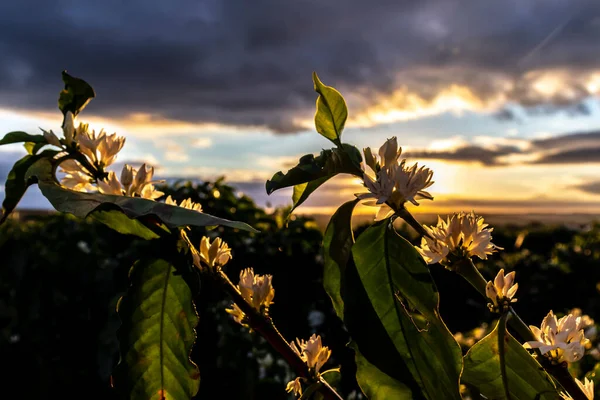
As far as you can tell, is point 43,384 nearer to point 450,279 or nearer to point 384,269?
point 384,269

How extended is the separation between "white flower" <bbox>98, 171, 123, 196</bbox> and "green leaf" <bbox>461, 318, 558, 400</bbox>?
591mm

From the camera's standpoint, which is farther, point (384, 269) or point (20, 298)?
point (20, 298)

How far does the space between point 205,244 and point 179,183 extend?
2637mm

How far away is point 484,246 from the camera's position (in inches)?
32.4

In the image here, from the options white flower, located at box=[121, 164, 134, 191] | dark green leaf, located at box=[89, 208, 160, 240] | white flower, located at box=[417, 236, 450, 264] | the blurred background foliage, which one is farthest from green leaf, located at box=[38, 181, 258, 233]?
the blurred background foliage

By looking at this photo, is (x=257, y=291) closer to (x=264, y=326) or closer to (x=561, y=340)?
(x=264, y=326)

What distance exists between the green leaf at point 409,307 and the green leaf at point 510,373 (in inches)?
4.5

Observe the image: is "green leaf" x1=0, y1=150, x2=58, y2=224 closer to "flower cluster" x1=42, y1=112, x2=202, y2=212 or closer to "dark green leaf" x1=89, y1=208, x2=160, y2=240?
"flower cluster" x1=42, y1=112, x2=202, y2=212

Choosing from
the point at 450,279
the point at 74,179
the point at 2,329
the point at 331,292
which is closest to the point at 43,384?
the point at 2,329

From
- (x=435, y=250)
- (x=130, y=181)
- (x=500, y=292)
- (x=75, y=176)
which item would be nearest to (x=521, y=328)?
(x=500, y=292)

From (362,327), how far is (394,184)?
0.20 meters

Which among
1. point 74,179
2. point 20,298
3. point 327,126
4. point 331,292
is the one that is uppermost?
point 327,126

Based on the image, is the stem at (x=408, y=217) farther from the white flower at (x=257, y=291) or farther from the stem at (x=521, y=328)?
the white flower at (x=257, y=291)

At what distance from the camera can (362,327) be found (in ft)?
2.49
